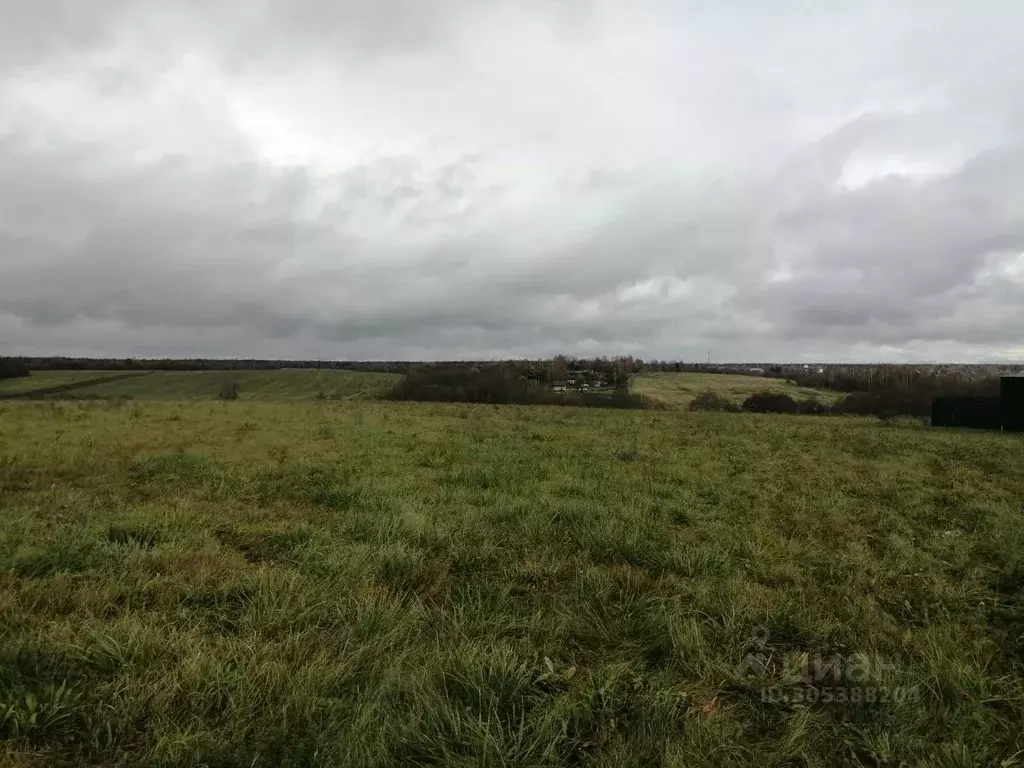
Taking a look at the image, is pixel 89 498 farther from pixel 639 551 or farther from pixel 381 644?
pixel 639 551

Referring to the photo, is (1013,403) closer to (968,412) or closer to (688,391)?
(968,412)

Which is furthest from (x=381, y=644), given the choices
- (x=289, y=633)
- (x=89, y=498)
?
(x=89, y=498)

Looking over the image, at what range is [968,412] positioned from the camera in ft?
98.9

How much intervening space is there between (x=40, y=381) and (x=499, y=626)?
9626 cm

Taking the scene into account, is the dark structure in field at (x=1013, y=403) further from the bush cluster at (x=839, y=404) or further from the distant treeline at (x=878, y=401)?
the bush cluster at (x=839, y=404)

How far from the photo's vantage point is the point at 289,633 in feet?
12.9

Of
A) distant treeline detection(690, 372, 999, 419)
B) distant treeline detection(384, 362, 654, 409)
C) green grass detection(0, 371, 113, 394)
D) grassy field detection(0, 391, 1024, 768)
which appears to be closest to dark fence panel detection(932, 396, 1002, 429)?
distant treeline detection(690, 372, 999, 419)

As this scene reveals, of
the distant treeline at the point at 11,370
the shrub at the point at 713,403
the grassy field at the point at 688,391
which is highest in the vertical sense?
the distant treeline at the point at 11,370

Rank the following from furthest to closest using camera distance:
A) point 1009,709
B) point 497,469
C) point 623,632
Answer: point 497,469
point 623,632
point 1009,709

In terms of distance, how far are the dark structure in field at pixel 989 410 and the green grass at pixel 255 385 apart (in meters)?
54.4

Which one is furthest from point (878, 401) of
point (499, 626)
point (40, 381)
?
point (40, 381)

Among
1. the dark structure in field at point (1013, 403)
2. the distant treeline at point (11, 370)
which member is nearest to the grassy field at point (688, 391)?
the dark structure in field at point (1013, 403)

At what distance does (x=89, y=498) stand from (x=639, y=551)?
821 centimetres

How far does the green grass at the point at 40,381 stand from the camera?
219ft
